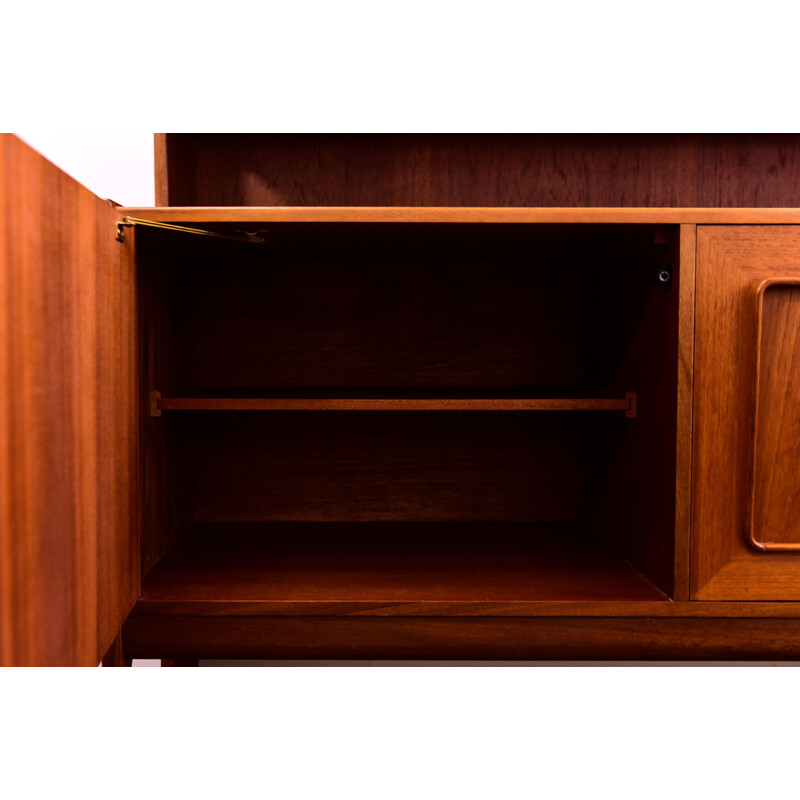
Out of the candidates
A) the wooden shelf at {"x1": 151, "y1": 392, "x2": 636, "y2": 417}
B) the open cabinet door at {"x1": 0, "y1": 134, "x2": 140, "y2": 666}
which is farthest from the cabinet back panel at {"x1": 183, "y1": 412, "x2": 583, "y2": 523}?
the open cabinet door at {"x1": 0, "y1": 134, "x2": 140, "y2": 666}

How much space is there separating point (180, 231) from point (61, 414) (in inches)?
13.3

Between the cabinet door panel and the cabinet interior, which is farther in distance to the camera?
the cabinet interior

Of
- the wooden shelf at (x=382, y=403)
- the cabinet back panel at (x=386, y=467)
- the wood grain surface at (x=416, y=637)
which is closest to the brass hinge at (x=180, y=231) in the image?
the wooden shelf at (x=382, y=403)

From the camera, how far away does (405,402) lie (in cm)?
97

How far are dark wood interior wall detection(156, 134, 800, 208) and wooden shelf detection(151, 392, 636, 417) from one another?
0.44 m

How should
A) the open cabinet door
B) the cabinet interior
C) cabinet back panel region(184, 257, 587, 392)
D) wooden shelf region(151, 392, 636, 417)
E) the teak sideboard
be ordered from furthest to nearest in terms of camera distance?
1. cabinet back panel region(184, 257, 587, 392)
2. the cabinet interior
3. wooden shelf region(151, 392, 636, 417)
4. the teak sideboard
5. the open cabinet door

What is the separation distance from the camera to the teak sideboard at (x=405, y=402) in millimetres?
733

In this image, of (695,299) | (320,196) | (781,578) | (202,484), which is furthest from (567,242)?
(202,484)

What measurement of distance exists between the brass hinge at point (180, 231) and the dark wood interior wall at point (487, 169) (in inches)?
11.2

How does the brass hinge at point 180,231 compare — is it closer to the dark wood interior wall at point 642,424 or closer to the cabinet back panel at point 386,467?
the cabinet back panel at point 386,467

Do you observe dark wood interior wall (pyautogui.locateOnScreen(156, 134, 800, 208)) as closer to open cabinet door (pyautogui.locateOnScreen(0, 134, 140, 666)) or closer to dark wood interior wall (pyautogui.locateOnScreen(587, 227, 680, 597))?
dark wood interior wall (pyautogui.locateOnScreen(587, 227, 680, 597))

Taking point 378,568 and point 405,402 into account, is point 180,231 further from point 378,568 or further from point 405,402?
point 378,568

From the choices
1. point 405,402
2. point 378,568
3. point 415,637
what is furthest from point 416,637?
point 405,402

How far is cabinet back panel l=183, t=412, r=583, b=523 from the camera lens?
1309mm
